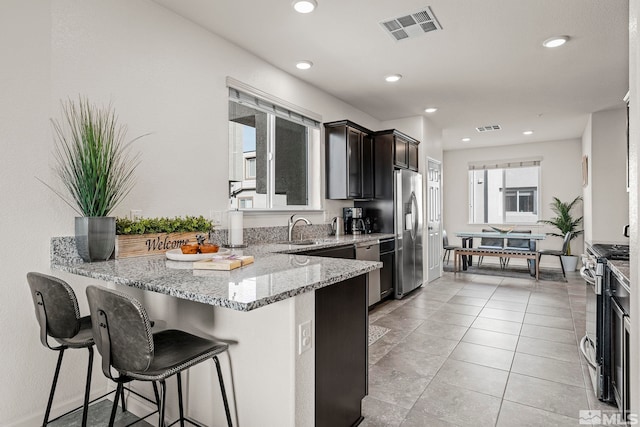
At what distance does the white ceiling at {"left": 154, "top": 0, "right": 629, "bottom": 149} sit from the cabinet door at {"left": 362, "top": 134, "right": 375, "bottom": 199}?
59cm

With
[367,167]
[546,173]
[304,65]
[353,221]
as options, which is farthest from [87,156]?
[546,173]

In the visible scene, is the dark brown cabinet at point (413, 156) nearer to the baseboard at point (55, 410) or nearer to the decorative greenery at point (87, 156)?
the decorative greenery at point (87, 156)

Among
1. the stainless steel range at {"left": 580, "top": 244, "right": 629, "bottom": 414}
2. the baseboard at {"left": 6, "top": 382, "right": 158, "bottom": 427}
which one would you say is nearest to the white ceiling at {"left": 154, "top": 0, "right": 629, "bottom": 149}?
the stainless steel range at {"left": 580, "top": 244, "right": 629, "bottom": 414}

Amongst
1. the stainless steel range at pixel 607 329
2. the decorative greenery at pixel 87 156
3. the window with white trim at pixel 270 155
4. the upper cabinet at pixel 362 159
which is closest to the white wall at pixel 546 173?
the upper cabinet at pixel 362 159

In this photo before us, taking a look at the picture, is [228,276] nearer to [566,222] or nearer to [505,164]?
[566,222]

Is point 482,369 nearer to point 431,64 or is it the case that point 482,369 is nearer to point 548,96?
point 431,64

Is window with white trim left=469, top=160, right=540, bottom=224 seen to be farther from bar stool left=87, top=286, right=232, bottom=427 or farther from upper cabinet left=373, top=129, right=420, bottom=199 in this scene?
bar stool left=87, top=286, right=232, bottom=427

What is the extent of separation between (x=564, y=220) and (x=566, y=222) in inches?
2.4

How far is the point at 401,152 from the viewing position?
16.3ft

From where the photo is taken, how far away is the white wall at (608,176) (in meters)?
5.13

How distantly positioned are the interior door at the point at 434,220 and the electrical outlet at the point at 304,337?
4603mm

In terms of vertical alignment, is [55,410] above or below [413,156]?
below

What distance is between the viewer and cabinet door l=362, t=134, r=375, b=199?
4.79 metres

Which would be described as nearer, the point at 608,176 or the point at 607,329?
the point at 607,329
